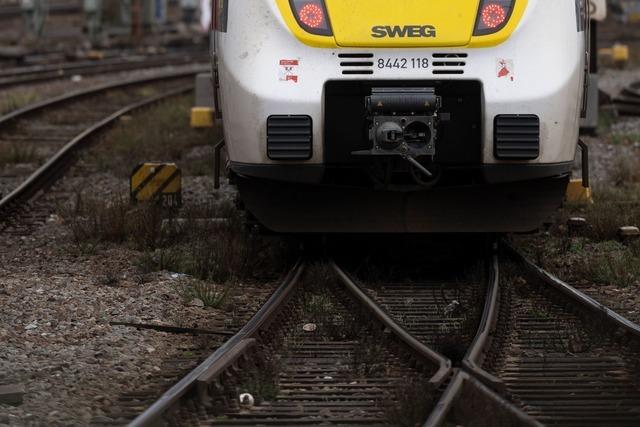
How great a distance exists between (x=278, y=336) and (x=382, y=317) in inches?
22.0

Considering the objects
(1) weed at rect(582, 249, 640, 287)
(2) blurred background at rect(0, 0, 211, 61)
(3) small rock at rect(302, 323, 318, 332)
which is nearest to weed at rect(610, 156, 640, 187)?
(1) weed at rect(582, 249, 640, 287)

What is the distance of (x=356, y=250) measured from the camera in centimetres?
973

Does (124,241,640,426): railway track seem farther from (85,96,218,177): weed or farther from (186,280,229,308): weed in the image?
(85,96,218,177): weed

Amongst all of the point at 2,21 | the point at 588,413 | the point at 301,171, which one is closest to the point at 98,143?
the point at 301,171

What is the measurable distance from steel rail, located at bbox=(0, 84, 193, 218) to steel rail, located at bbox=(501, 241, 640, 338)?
14.2 ft

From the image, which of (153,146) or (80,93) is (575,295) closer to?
(153,146)

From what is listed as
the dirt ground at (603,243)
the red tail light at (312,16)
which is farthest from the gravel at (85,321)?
the dirt ground at (603,243)

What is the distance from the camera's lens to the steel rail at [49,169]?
1136cm

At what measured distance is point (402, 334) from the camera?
646 centimetres

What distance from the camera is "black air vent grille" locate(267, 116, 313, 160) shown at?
805 centimetres

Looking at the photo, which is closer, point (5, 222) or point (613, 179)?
point (5, 222)

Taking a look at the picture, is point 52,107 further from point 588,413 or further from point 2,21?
point 2,21

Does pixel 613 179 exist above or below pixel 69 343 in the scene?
below

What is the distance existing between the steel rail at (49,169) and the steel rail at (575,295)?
4320 millimetres
